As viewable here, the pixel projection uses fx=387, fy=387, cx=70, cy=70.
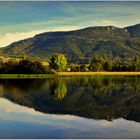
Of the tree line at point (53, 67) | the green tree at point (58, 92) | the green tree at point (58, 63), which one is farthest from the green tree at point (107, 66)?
the green tree at point (58, 92)

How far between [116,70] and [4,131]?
8949 centimetres

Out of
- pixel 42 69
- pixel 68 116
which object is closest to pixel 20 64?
pixel 42 69

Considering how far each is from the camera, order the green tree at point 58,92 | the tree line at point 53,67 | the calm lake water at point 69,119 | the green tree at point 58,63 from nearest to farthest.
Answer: the calm lake water at point 69,119
the green tree at point 58,92
the tree line at point 53,67
the green tree at point 58,63

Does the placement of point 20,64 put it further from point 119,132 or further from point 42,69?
point 119,132

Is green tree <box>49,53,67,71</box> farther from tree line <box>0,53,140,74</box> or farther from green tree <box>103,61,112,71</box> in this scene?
green tree <box>103,61,112,71</box>

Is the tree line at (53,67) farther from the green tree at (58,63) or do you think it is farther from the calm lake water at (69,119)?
the calm lake water at (69,119)

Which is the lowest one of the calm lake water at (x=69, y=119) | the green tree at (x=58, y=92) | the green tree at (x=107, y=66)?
the green tree at (x=107, y=66)

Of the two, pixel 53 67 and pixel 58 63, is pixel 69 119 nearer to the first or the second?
pixel 53 67

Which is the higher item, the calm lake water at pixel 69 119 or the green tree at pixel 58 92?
the calm lake water at pixel 69 119

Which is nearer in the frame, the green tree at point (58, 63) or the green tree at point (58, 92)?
the green tree at point (58, 92)

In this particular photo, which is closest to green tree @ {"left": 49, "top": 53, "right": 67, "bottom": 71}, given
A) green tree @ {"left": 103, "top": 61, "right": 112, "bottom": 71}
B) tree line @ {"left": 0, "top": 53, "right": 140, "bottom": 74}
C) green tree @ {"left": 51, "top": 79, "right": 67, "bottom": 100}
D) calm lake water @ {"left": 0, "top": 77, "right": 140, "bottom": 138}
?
tree line @ {"left": 0, "top": 53, "right": 140, "bottom": 74}

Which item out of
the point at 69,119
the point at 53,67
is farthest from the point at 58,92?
the point at 53,67

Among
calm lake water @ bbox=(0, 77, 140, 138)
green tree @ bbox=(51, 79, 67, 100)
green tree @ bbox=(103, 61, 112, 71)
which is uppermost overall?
calm lake water @ bbox=(0, 77, 140, 138)

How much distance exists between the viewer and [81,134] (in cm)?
1680
